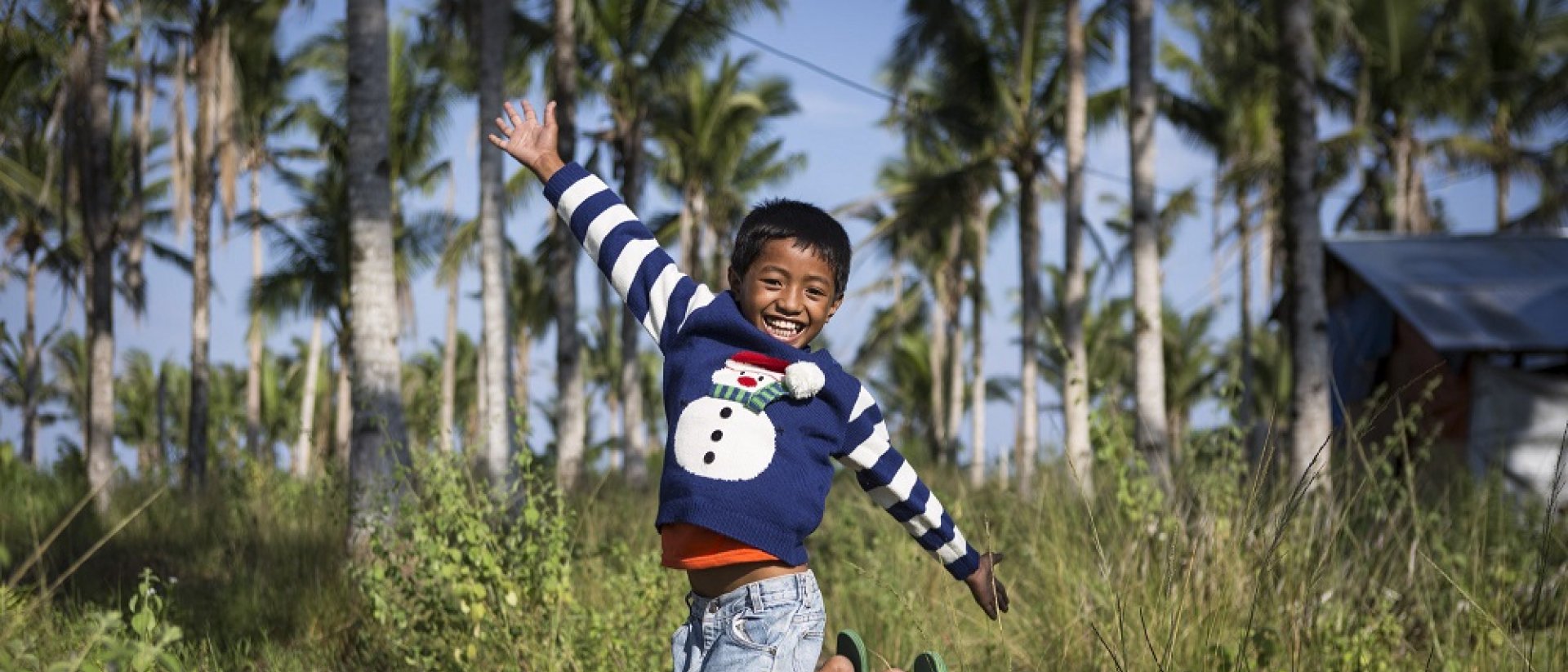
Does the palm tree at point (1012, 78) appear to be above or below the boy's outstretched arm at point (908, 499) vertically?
above

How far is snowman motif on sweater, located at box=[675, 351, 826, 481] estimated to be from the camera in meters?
2.76

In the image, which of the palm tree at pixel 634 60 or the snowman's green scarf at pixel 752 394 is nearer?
the snowman's green scarf at pixel 752 394

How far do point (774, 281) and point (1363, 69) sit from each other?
24787mm

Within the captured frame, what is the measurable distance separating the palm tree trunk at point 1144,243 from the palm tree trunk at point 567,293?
6802 mm

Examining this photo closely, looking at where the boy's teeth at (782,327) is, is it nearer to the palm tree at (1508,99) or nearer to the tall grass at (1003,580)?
the tall grass at (1003,580)

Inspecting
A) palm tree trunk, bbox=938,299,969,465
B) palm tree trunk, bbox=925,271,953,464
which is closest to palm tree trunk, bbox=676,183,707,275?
palm tree trunk, bbox=938,299,969,465

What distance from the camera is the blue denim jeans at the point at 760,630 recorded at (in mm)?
2664

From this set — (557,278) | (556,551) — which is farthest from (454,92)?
(556,551)

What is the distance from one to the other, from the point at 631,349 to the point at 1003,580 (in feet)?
54.4

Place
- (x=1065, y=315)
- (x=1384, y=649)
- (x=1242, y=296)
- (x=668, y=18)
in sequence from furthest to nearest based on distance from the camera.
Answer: (x=1242, y=296) → (x=668, y=18) → (x=1065, y=315) → (x=1384, y=649)

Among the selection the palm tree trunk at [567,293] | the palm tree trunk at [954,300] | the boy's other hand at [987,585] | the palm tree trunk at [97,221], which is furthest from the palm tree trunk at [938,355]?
the boy's other hand at [987,585]

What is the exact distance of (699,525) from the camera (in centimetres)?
274

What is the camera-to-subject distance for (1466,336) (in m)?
14.8

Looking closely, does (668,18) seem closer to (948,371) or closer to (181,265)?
(181,265)
